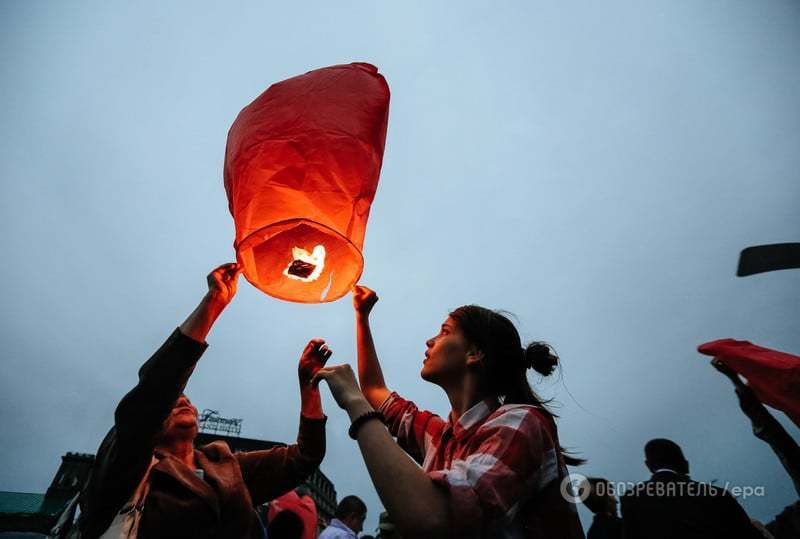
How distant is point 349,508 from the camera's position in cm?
596

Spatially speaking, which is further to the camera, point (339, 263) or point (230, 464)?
point (230, 464)

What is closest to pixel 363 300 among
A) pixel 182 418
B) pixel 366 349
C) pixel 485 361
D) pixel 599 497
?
pixel 366 349

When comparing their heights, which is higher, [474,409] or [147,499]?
[474,409]

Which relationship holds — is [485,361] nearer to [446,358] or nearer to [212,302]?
[446,358]

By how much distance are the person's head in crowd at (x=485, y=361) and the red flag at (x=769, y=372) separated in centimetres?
217

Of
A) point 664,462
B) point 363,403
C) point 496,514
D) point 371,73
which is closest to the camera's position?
point 496,514

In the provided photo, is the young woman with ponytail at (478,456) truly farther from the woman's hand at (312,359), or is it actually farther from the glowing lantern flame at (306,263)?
the woman's hand at (312,359)

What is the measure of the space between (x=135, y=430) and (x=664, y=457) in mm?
4071

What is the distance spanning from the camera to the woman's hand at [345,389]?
133 cm

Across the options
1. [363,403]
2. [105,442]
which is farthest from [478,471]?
[105,442]

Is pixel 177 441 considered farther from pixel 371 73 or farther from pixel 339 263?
pixel 371 73

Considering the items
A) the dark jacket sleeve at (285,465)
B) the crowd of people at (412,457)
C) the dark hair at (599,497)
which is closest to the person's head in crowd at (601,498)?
the dark hair at (599,497)

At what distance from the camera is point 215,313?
175cm

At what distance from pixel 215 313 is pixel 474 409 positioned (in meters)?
1.23
